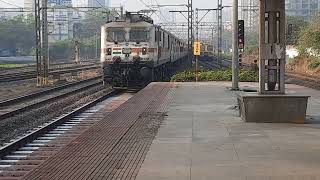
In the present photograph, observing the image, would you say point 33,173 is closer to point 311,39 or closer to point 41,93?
point 41,93

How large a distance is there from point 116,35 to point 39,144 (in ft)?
51.9

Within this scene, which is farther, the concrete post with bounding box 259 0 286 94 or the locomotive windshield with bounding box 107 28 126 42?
the locomotive windshield with bounding box 107 28 126 42

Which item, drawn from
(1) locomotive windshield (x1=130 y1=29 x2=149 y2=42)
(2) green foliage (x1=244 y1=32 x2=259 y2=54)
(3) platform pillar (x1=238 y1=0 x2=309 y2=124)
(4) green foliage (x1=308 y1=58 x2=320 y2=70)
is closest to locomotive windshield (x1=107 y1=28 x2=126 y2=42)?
(1) locomotive windshield (x1=130 y1=29 x2=149 y2=42)

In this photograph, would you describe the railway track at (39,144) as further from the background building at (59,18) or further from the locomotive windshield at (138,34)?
the background building at (59,18)

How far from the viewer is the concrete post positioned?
42.1 ft

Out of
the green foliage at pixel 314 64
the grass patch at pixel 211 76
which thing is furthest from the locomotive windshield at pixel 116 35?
the green foliage at pixel 314 64

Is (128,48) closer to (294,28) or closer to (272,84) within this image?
(272,84)

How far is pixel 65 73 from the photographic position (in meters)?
46.9

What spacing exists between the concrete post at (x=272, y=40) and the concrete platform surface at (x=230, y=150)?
1.14 metres

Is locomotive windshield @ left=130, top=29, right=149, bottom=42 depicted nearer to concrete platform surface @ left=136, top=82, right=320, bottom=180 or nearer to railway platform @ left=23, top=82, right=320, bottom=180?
railway platform @ left=23, top=82, right=320, bottom=180

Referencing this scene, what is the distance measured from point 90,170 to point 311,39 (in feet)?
141

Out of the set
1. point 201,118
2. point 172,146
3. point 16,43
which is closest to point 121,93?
point 201,118

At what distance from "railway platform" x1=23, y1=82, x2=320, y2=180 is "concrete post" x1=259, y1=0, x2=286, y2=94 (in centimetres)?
116

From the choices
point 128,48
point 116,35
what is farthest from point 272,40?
point 116,35
